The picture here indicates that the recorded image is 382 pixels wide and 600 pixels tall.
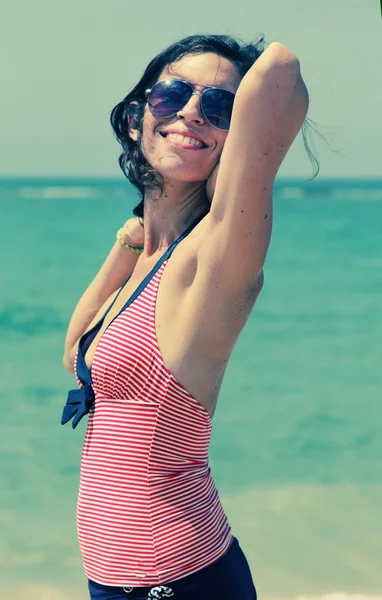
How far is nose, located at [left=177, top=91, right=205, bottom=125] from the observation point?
2215 millimetres

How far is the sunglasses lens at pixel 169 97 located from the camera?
225cm

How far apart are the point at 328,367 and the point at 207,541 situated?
803 cm

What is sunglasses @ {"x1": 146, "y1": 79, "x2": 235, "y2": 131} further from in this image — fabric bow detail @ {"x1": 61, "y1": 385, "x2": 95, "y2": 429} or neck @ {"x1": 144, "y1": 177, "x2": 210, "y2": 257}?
fabric bow detail @ {"x1": 61, "y1": 385, "x2": 95, "y2": 429}

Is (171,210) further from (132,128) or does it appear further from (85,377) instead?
(85,377)

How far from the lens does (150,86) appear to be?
2.41 meters

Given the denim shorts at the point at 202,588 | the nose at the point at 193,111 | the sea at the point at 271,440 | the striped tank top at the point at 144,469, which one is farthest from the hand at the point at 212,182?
the sea at the point at 271,440

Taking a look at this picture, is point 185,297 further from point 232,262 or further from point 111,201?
point 111,201

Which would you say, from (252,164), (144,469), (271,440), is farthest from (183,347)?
(271,440)

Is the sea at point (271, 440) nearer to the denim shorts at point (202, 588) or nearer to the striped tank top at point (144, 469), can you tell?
the denim shorts at point (202, 588)

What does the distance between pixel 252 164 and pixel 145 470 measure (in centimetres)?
70

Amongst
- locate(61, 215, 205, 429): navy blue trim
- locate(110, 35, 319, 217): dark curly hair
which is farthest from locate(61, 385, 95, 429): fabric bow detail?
locate(110, 35, 319, 217): dark curly hair

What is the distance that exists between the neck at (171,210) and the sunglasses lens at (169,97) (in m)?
0.17

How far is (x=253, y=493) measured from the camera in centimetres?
654

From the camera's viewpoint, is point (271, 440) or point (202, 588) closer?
point (202, 588)
